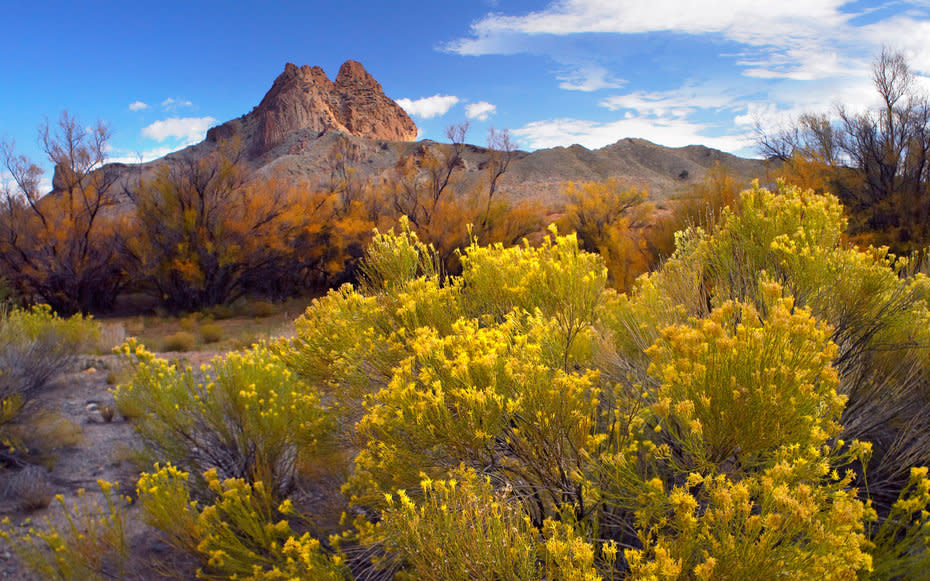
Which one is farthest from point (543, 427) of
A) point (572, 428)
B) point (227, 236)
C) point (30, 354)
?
point (227, 236)

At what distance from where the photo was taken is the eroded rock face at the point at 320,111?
86.5 m

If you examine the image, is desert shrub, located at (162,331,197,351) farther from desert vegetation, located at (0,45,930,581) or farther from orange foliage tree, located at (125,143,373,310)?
orange foliage tree, located at (125,143,373,310)

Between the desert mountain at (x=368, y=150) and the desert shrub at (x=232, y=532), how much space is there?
40.4 metres

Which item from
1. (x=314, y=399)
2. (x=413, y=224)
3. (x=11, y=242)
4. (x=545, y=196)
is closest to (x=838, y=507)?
(x=314, y=399)

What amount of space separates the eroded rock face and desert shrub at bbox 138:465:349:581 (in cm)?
8540

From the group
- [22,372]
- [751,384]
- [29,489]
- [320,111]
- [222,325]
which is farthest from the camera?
[320,111]

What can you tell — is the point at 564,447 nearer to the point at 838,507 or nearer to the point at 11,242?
the point at 838,507

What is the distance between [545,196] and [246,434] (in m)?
43.9

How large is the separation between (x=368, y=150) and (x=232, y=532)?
240ft

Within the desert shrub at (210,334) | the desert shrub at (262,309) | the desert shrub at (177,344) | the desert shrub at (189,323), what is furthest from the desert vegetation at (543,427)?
the desert shrub at (262,309)

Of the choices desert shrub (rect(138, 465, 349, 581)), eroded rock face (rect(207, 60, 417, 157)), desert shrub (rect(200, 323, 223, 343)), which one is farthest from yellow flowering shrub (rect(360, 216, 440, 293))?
eroded rock face (rect(207, 60, 417, 157))

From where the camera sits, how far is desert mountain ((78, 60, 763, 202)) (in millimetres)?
58438

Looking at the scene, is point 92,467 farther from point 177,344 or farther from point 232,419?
point 177,344

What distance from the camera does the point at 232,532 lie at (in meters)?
3.76
